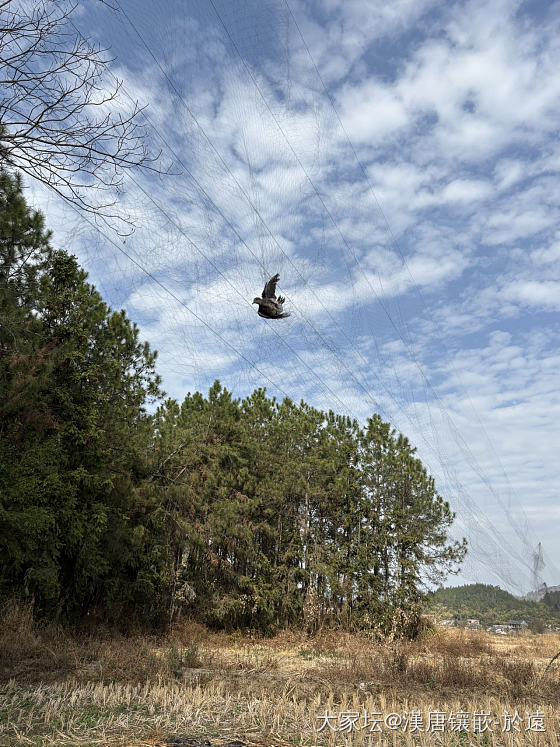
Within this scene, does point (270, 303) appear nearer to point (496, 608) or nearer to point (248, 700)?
point (248, 700)

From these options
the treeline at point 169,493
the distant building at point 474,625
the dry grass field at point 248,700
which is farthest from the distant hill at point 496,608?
the dry grass field at point 248,700

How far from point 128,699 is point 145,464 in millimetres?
12056

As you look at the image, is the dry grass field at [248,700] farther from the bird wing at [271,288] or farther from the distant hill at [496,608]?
the distant hill at [496,608]

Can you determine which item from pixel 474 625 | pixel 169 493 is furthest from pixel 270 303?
pixel 474 625

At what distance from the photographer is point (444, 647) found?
19797mm

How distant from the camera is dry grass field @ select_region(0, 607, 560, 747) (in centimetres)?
635

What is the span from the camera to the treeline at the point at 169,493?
1449 cm

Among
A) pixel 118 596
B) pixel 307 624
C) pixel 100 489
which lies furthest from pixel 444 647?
pixel 100 489

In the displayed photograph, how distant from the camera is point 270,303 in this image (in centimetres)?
1305

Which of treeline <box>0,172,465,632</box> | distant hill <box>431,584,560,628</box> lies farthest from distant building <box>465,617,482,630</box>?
treeline <box>0,172,465,632</box>

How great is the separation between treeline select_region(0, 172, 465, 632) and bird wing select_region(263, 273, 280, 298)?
531cm

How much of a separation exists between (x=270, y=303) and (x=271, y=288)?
39 cm

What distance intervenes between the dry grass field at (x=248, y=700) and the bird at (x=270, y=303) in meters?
7.61

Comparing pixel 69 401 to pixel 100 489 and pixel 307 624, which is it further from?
pixel 307 624
